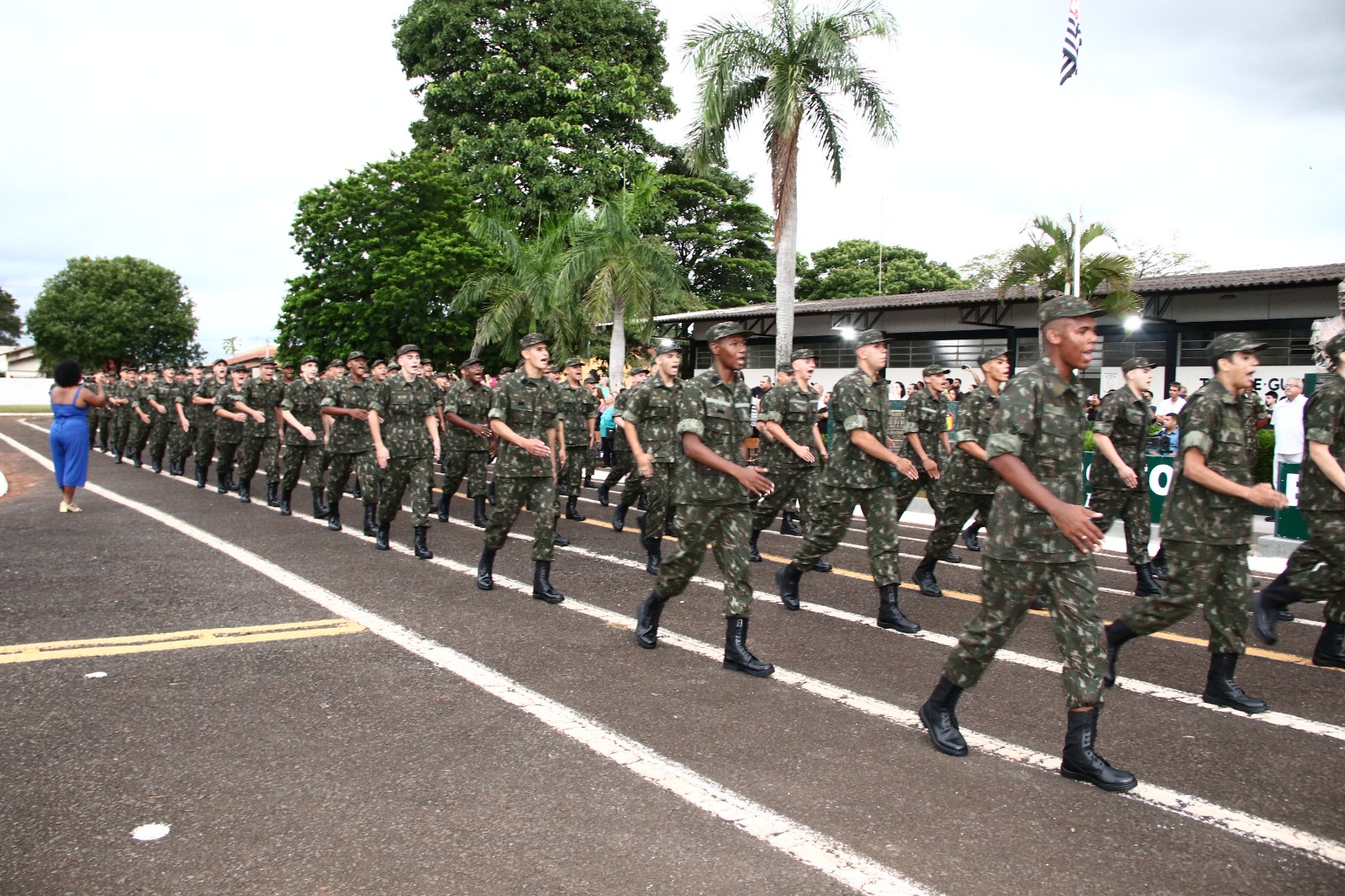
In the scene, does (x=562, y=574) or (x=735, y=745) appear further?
(x=562, y=574)

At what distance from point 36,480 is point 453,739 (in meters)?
15.0

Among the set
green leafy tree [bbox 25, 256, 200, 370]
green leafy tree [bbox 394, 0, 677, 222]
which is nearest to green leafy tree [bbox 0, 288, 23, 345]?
green leafy tree [bbox 25, 256, 200, 370]

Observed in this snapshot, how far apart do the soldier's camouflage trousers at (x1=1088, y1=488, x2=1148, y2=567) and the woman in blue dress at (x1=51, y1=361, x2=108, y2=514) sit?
10535mm

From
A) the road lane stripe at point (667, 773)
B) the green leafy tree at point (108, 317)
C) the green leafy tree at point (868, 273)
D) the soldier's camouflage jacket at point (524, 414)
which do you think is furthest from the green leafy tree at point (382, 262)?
the green leafy tree at point (108, 317)

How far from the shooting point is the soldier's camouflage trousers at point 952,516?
7805mm

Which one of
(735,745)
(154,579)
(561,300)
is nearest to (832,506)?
(735,745)

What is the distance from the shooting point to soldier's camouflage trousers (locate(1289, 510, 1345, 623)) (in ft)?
18.7

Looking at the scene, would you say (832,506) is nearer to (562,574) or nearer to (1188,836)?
(562,574)

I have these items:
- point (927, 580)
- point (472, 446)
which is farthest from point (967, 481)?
point (472, 446)

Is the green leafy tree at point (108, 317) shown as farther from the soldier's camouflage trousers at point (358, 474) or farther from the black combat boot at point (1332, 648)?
the black combat boot at point (1332, 648)

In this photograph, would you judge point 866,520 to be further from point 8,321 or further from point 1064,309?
point 8,321

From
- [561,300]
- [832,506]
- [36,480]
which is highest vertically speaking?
[561,300]

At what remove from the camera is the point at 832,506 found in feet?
23.2

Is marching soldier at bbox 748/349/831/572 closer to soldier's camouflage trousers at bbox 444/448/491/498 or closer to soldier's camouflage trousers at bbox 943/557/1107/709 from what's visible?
soldier's camouflage trousers at bbox 444/448/491/498
